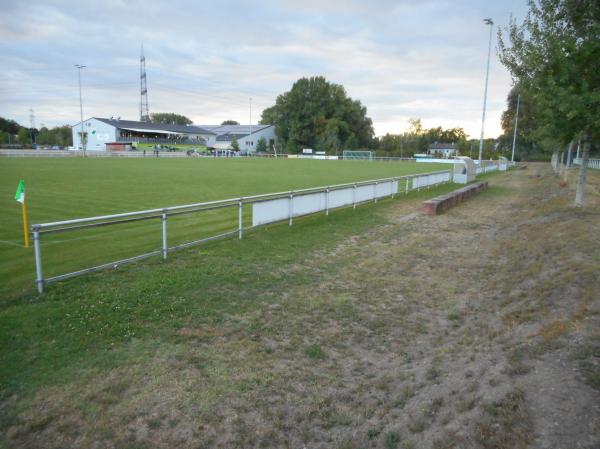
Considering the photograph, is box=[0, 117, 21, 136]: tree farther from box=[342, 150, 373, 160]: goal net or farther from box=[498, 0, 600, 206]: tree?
box=[498, 0, 600, 206]: tree

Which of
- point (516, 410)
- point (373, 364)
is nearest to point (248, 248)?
point (373, 364)

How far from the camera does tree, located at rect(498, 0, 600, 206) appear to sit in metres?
11.1

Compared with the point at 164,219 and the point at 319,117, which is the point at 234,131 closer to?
the point at 319,117

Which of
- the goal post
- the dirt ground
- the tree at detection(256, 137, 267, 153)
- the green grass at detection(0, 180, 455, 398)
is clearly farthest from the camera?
the tree at detection(256, 137, 267, 153)

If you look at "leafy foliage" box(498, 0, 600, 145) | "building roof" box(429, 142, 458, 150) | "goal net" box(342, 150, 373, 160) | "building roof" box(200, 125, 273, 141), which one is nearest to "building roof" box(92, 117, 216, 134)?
"building roof" box(200, 125, 273, 141)

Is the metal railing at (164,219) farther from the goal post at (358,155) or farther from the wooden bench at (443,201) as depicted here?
the goal post at (358,155)

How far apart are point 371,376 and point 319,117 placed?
10124 cm

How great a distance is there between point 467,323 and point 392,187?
48.9ft

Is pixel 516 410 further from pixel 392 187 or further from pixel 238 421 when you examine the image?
pixel 392 187

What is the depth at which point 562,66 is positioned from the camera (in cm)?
1155

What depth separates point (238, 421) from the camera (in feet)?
11.7

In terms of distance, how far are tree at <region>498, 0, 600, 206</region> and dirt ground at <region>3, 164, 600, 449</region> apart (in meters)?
5.73

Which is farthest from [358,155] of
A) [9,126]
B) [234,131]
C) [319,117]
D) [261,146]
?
[9,126]

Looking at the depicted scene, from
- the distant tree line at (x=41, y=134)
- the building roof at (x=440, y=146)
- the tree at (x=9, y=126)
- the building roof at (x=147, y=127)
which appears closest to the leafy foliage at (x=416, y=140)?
the building roof at (x=440, y=146)
